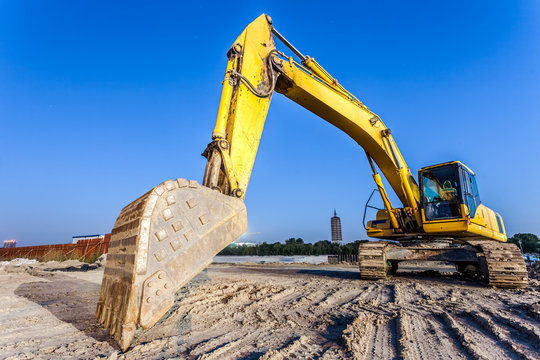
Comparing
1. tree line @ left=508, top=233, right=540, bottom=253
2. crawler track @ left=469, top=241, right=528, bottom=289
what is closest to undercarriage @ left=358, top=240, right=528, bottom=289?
crawler track @ left=469, top=241, right=528, bottom=289

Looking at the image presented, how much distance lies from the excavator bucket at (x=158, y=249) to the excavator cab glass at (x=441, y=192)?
5.31m

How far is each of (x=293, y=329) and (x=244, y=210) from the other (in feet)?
3.90

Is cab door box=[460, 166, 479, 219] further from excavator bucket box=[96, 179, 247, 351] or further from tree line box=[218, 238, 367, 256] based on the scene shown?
tree line box=[218, 238, 367, 256]

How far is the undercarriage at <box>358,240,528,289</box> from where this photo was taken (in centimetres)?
511

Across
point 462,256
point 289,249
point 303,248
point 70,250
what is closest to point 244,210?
point 462,256

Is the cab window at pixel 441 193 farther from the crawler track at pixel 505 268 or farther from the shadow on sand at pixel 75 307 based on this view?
the shadow on sand at pixel 75 307

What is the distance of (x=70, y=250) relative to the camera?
1631cm

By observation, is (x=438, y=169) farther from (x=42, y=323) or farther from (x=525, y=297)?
(x=42, y=323)

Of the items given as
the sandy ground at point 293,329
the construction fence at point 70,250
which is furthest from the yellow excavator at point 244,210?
the construction fence at point 70,250

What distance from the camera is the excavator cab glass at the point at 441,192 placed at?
607 cm

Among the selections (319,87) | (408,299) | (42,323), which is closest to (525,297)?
(408,299)

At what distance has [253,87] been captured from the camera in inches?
154

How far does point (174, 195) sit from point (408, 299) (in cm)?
359

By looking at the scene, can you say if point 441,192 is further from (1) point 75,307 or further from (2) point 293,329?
(1) point 75,307
